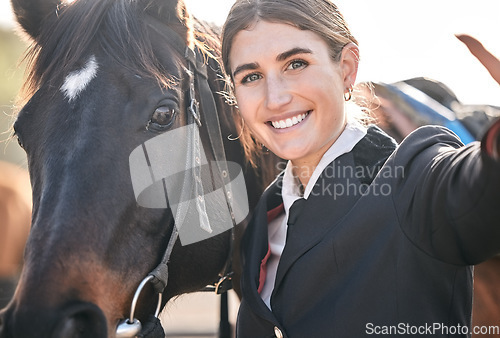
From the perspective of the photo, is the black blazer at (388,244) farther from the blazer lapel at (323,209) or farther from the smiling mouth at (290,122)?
the smiling mouth at (290,122)

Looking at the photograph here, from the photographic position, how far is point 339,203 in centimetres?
155

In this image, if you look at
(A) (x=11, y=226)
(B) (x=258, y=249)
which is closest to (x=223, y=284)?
(B) (x=258, y=249)

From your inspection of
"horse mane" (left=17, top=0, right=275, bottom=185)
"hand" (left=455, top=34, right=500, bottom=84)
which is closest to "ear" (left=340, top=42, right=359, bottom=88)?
"horse mane" (left=17, top=0, right=275, bottom=185)

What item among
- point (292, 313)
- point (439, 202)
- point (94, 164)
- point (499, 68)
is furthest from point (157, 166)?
point (499, 68)

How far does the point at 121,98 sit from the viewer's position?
162 centimetres

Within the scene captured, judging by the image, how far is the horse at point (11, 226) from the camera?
5.00m

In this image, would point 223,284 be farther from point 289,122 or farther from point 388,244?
point 388,244

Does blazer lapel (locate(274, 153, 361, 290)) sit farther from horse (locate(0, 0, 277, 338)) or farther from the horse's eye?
the horse's eye

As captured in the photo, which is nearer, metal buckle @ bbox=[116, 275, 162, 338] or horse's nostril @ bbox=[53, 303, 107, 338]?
horse's nostril @ bbox=[53, 303, 107, 338]

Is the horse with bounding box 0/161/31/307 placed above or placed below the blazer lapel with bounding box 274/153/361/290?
below

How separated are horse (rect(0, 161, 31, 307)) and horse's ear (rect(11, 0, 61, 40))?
11.3 feet

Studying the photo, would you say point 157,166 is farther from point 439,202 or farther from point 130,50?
point 439,202

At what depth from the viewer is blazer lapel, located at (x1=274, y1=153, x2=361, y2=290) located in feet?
5.04

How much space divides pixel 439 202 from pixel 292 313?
61 cm
